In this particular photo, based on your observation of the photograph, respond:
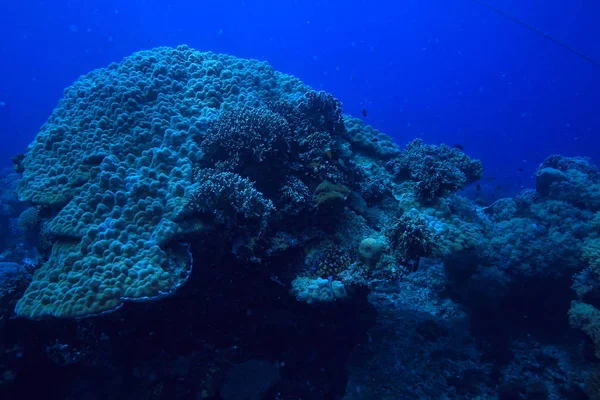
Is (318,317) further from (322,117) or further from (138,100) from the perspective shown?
(138,100)

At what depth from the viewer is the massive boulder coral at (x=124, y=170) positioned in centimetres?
449

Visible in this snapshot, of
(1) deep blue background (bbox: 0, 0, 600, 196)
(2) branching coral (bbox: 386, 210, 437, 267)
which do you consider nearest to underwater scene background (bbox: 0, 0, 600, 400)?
(2) branching coral (bbox: 386, 210, 437, 267)

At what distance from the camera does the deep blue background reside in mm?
93375

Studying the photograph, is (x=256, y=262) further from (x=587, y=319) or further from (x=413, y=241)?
(x=587, y=319)

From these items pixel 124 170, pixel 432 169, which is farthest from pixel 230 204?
pixel 432 169

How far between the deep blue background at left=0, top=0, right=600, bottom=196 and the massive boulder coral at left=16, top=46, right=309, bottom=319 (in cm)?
5633

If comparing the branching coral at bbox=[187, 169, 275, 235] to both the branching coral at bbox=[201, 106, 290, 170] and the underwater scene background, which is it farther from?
the branching coral at bbox=[201, 106, 290, 170]

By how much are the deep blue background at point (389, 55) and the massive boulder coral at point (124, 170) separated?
5633cm

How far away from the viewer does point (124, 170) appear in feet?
19.0

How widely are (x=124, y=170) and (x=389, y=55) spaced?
167737 millimetres

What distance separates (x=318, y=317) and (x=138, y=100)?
5.93 m

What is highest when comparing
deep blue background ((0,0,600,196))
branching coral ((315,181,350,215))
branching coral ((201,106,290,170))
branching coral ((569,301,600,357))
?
deep blue background ((0,0,600,196))

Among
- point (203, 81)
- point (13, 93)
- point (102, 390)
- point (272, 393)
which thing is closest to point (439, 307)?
point (272, 393)

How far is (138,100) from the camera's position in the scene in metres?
6.74
